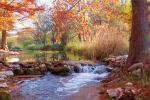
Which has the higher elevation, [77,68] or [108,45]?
[108,45]

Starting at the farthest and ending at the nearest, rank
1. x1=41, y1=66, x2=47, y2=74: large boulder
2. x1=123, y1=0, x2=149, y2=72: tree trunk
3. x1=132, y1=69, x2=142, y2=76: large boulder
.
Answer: x1=41, y1=66, x2=47, y2=74: large boulder → x1=123, y1=0, x2=149, y2=72: tree trunk → x1=132, y1=69, x2=142, y2=76: large boulder

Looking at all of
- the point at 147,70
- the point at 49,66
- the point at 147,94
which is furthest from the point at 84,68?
the point at 147,94

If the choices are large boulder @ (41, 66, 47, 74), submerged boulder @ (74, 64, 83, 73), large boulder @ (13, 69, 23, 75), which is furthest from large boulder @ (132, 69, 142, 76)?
large boulder @ (13, 69, 23, 75)

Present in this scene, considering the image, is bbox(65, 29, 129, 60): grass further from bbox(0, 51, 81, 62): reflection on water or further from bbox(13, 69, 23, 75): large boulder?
bbox(13, 69, 23, 75): large boulder

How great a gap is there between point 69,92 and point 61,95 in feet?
0.89

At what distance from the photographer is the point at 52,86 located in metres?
3.94

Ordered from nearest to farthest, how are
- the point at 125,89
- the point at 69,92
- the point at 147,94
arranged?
the point at 147,94, the point at 125,89, the point at 69,92

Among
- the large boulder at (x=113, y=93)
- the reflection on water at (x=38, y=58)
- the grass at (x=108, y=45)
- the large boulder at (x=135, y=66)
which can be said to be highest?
the grass at (x=108, y=45)

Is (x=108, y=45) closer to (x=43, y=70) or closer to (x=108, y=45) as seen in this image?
(x=108, y=45)

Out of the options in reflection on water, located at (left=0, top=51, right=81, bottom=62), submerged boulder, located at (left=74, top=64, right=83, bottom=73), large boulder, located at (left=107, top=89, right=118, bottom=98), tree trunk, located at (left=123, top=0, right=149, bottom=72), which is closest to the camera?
large boulder, located at (left=107, top=89, right=118, bottom=98)

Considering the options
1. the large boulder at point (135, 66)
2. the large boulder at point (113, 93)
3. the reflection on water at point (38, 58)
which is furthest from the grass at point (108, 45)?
the large boulder at point (113, 93)

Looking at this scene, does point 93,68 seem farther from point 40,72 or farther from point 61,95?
point 61,95

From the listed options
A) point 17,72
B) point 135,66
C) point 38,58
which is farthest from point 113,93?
point 38,58

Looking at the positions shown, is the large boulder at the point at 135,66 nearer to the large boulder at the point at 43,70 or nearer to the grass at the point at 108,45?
the large boulder at the point at 43,70
